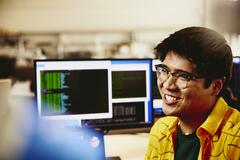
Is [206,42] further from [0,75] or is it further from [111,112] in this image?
[0,75]

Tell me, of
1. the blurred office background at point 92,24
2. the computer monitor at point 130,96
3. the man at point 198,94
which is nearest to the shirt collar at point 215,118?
the man at point 198,94

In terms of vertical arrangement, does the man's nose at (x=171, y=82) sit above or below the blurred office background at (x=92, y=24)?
below

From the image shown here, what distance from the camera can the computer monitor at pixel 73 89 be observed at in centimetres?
180

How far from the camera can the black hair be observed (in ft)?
4.48

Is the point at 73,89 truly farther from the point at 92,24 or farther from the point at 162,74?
the point at 92,24

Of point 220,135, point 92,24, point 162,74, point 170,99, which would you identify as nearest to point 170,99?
point 170,99

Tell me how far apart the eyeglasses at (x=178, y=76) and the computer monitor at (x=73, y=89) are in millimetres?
496

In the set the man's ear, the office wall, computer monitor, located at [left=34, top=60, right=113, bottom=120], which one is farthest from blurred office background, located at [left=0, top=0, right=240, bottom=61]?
the man's ear

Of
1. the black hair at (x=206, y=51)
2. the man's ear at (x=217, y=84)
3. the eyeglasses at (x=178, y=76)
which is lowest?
the man's ear at (x=217, y=84)

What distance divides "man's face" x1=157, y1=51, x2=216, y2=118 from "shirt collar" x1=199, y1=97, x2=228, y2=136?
0.04m

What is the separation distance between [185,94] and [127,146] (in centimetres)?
63

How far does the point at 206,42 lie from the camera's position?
1.37 meters

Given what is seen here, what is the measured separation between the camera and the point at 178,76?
139 centimetres

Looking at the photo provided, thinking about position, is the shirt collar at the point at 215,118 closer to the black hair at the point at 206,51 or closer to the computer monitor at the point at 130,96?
the black hair at the point at 206,51
